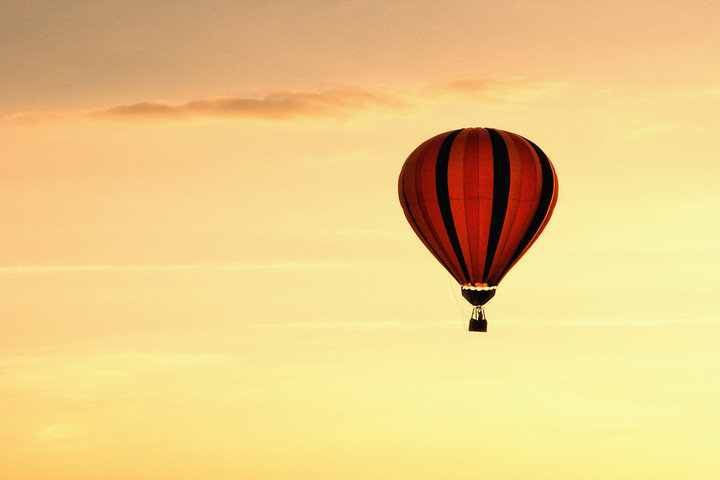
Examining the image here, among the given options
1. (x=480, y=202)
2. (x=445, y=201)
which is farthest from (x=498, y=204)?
(x=445, y=201)

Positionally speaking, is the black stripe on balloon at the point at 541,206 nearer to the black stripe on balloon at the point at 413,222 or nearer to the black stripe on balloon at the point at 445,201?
the black stripe on balloon at the point at 445,201

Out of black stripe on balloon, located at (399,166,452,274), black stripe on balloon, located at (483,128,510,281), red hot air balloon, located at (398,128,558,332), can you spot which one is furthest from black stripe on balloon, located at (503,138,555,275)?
black stripe on balloon, located at (399,166,452,274)

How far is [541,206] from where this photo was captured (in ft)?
415

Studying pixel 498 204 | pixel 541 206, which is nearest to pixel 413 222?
pixel 498 204

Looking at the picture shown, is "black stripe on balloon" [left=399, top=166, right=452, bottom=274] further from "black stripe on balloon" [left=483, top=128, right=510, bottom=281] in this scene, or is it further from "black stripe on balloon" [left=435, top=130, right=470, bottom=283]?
"black stripe on balloon" [left=483, top=128, right=510, bottom=281]

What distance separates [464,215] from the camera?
412 feet

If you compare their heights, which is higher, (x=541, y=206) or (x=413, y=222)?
(x=541, y=206)

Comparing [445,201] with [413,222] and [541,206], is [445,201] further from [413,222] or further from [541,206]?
[541,206]

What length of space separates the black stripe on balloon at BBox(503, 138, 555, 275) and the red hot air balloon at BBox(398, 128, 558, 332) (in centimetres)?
6

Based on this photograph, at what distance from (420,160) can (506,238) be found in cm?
753

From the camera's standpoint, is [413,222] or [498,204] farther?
[413,222]

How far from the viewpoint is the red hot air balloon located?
125188mm

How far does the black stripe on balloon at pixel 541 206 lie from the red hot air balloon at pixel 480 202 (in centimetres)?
6

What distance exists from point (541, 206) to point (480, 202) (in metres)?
4.12
